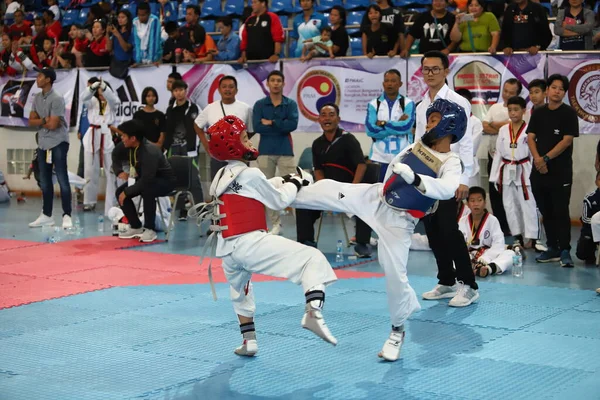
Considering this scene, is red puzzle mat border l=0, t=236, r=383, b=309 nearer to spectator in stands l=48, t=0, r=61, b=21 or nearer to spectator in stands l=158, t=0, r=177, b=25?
spectator in stands l=158, t=0, r=177, b=25

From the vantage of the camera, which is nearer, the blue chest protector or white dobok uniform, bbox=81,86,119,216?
the blue chest protector

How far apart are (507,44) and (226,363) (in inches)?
292

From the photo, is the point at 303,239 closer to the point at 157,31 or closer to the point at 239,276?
the point at 239,276

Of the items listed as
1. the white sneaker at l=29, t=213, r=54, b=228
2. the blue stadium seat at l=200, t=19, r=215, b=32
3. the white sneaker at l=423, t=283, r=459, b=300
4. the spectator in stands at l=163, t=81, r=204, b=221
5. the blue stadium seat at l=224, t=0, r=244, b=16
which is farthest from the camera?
the blue stadium seat at l=200, t=19, r=215, b=32

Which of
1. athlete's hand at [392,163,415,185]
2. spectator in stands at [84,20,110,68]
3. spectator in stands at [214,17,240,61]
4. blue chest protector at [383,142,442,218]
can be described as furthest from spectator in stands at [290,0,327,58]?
athlete's hand at [392,163,415,185]

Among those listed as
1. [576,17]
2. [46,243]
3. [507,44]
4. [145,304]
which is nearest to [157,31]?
[46,243]

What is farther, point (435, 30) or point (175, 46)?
point (175, 46)

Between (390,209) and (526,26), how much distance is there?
655cm

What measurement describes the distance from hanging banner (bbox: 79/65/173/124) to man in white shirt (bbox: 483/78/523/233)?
18.1ft

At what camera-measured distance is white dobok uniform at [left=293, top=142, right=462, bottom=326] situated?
4984 mm

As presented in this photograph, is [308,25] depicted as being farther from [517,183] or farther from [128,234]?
[517,183]

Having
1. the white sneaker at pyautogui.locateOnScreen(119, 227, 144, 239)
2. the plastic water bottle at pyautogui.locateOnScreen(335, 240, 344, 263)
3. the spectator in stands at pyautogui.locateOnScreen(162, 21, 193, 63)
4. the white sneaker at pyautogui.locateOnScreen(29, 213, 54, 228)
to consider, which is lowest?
the white sneaker at pyautogui.locateOnScreen(29, 213, 54, 228)

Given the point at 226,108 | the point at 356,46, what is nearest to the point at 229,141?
the point at 226,108

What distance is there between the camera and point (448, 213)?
6.45 meters
